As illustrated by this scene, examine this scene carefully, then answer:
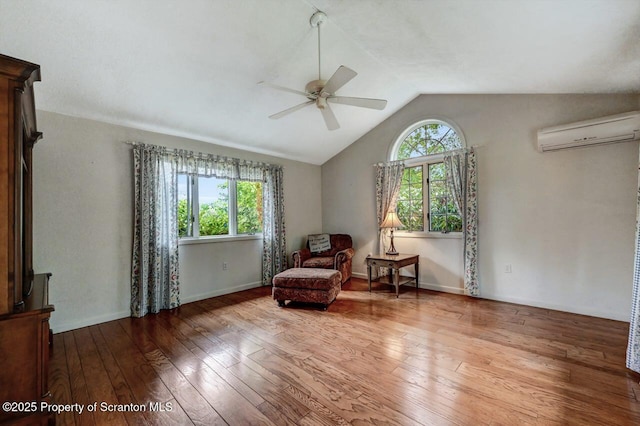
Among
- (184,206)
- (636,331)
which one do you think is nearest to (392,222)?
(636,331)

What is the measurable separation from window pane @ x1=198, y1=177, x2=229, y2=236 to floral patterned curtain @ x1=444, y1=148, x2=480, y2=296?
3.59m

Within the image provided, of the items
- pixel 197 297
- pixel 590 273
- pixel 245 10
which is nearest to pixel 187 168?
pixel 197 297

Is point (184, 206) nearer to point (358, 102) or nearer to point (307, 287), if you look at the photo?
point (307, 287)

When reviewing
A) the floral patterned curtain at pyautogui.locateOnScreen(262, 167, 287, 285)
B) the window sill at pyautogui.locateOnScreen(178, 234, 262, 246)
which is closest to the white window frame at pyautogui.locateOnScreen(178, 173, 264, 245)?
the window sill at pyautogui.locateOnScreen(178, 234, 262, 246)

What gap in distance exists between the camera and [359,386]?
1.88m

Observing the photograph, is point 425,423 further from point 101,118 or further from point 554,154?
point 101,118

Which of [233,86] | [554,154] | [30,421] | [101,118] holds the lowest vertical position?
[30,421]

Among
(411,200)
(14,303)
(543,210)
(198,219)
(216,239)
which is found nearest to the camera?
(14,303)

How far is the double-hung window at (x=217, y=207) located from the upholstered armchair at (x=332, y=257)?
3.12 ft

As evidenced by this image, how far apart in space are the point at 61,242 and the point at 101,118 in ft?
4.78

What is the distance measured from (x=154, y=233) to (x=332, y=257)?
109 inches

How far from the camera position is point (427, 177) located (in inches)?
172

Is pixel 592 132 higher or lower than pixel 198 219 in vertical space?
higher

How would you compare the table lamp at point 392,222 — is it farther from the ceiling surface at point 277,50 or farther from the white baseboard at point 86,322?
the white baseboard at point 86,322
